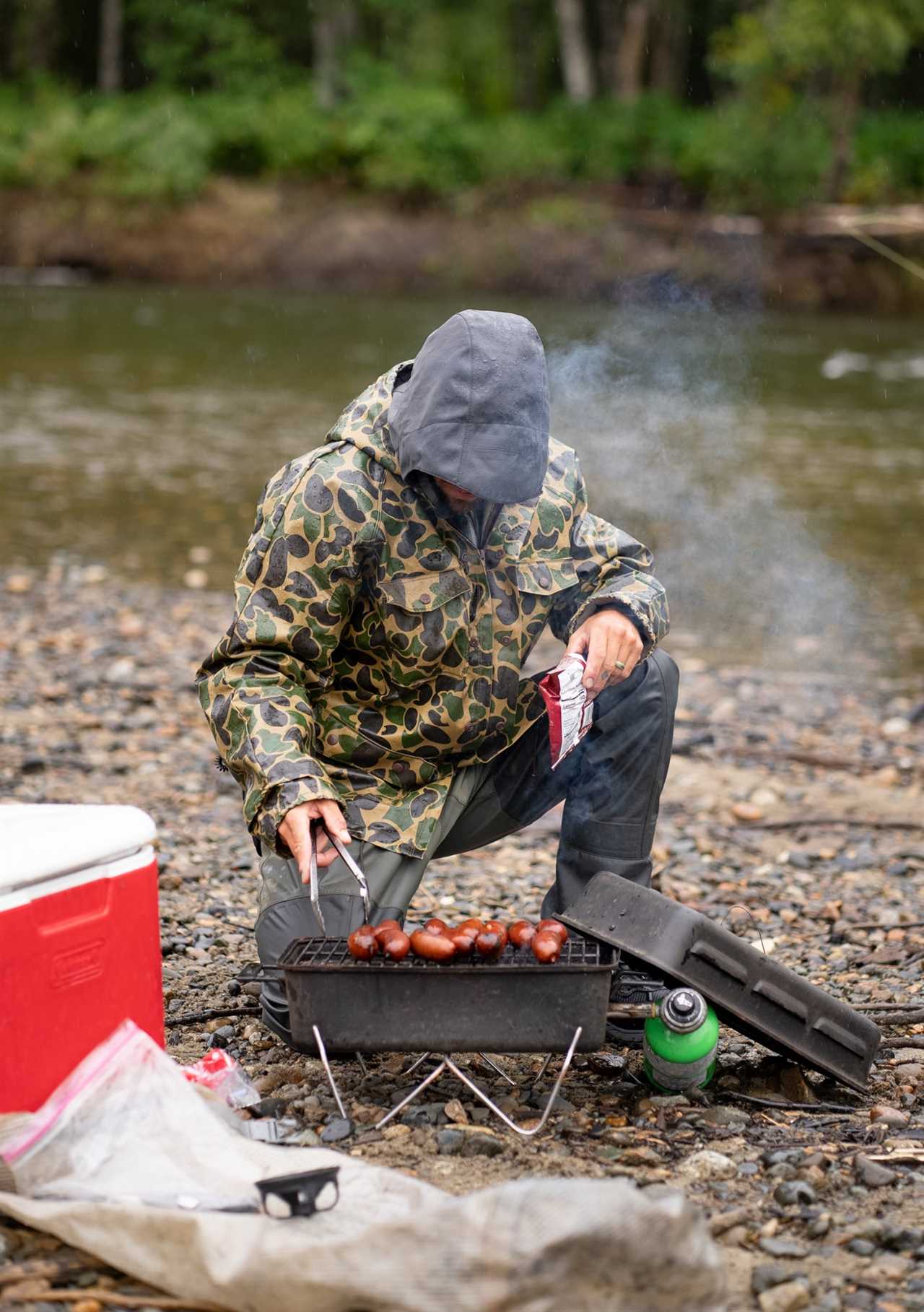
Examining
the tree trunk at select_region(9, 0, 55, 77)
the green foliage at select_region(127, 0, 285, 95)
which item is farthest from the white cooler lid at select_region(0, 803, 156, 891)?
the tree trunk at select_region(9, 0, 55, 77)

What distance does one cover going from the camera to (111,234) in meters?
30.7

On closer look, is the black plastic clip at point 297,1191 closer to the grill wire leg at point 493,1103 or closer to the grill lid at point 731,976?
the grill wire leg at point 493,1103

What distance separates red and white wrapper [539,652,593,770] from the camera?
2.87 m

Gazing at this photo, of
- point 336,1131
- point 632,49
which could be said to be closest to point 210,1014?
point 336,1131

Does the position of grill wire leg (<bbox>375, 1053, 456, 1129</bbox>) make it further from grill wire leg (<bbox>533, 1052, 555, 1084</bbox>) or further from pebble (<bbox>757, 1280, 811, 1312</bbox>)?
pebble (<bbox>757, 1280, 811, 1312</bbox>)

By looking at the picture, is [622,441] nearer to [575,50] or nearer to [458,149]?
[458,149]

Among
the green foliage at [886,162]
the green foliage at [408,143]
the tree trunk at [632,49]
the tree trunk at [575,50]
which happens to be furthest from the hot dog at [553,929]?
the tree trunk at [632,49]

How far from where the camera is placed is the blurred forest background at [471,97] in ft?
107

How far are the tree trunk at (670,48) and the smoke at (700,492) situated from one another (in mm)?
23880

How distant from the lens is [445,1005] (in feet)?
8.27

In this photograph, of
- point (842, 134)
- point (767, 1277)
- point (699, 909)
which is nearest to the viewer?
point (767, 1277)

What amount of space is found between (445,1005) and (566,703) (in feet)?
2.21

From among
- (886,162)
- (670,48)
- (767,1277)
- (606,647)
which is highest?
(670,48)

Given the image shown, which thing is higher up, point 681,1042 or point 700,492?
point 681,1042
